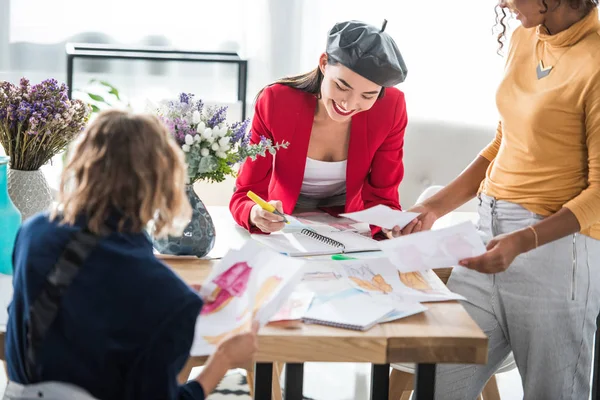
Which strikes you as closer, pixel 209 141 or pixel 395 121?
pixel 209 141

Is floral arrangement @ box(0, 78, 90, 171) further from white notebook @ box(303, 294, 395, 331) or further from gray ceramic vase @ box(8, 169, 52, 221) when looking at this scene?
white notebook @ box(303, 294, 395, 331)

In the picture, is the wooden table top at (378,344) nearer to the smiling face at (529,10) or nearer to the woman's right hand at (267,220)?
the woman's right hand at (267,220)

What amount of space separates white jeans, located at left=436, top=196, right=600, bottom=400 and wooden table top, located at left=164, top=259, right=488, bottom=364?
45 cm

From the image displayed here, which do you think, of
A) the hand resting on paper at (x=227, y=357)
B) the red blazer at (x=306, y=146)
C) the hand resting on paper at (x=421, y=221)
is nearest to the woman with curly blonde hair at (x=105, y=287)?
the hand resting on paper at (x=227, y=357)

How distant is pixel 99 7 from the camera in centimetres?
396

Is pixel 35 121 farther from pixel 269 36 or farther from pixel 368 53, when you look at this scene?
pixel 269 36

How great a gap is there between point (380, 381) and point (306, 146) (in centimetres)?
79

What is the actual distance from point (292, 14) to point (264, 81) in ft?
1.20

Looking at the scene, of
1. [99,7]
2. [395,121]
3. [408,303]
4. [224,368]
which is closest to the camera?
[224,368]

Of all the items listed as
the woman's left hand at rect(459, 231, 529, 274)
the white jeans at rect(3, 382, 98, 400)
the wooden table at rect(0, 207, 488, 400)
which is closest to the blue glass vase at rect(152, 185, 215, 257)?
the wooden table at rect(0, 207, 488, 400)

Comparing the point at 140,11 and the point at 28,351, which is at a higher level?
the point at 140,11

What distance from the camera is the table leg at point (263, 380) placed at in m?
1.58

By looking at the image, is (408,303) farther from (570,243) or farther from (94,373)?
(94,373)

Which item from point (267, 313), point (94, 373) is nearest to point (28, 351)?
point (94, 373)
